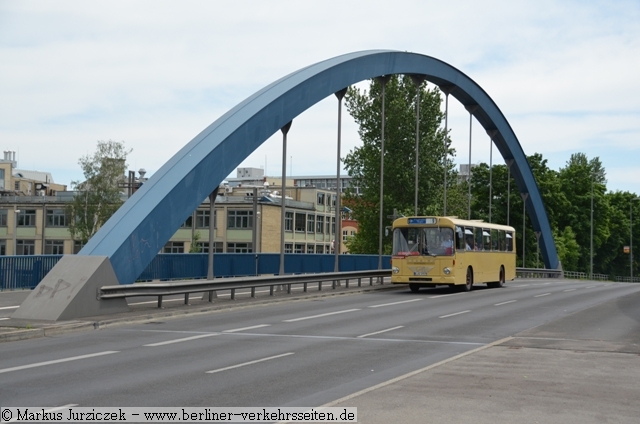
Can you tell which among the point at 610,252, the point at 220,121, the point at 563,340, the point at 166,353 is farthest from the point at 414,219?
the point at 610,252

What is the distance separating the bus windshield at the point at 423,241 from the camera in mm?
30625

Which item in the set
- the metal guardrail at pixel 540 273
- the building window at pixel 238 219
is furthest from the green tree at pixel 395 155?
the building window at pixel 238 219

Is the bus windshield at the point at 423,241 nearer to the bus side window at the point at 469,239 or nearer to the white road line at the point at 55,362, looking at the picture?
the bus side window at the point at 469,239

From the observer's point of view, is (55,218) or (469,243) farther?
(55,218)

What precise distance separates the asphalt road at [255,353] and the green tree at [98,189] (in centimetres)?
4364

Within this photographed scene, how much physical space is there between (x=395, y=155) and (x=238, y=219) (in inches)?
845

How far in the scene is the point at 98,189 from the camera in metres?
Answer: 64.8

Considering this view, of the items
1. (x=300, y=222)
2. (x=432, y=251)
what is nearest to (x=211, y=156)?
(x=432, y=251)

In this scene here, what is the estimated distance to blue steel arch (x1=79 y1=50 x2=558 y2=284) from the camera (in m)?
20.6

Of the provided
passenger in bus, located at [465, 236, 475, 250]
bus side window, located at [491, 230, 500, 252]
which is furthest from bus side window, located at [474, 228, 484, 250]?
bus side window, located at [491, 230, 500, 252]

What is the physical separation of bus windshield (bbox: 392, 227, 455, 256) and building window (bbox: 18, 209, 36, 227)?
6325 centimetres

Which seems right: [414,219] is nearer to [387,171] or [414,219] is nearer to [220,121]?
[220,121]

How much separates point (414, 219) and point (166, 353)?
18695mm

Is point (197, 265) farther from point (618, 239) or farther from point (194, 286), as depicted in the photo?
point (618, 239)
